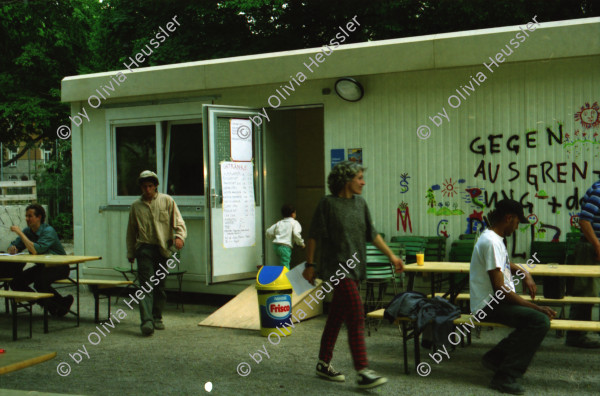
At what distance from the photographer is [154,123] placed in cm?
1114

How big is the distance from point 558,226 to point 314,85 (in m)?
3.59

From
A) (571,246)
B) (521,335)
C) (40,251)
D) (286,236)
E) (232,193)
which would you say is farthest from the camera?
(232,193)

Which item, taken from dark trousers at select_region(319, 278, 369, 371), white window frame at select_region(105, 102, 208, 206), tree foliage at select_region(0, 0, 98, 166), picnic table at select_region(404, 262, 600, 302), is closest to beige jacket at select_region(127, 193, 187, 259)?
white window frame at select_region(105, 102, 208, 206)

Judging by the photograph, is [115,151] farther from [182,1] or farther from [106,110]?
[182,1]

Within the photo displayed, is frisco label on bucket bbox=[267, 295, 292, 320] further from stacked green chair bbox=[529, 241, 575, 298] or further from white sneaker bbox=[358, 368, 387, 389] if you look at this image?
stacked green chair bbox=[529, 241, 575, 298]

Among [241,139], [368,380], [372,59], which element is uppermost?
[372,59]

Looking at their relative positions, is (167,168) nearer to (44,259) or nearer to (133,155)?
(133,155)

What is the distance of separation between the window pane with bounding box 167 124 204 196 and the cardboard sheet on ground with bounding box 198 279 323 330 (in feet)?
6.81

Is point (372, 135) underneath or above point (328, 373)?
above

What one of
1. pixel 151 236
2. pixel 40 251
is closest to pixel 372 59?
pixel 151 236

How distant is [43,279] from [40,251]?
1.29 feet

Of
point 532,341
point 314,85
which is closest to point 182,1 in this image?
point 314,85

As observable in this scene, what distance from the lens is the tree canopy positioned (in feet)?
55.1

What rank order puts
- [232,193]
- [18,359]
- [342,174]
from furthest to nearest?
1. [232,193]
2. [342,174]
3. [18,359]
